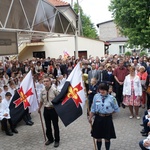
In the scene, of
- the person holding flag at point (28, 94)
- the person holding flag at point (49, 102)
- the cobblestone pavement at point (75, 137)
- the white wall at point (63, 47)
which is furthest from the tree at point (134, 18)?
the person holding flag at point (49, 102)

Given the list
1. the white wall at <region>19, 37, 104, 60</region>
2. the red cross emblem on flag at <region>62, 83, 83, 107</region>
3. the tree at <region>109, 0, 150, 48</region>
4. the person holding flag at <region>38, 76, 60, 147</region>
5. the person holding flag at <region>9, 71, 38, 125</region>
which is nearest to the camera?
the red cross emblem on flag at <region>62, 83, 83, 107</region>

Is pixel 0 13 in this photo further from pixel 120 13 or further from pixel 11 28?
pixel 120 13

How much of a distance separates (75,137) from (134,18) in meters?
15.0

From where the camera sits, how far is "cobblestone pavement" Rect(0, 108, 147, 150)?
20.9 feet

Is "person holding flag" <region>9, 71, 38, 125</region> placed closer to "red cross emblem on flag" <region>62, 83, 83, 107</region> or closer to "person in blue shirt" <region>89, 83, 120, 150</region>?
"red cross emblem on flag" <region>62, 83, 83, 107</region>

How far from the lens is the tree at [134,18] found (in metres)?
18.7

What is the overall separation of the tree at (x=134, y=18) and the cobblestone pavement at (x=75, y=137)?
12.1m

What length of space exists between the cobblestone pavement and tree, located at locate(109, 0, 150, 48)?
39.6 ft

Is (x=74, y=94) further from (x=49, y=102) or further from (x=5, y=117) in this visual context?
(x=5, y=117)

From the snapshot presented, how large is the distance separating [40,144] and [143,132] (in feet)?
9.35

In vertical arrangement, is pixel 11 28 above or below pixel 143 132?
above

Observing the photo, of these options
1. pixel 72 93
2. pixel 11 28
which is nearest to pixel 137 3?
pixel 11 28

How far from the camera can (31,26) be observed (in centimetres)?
1046

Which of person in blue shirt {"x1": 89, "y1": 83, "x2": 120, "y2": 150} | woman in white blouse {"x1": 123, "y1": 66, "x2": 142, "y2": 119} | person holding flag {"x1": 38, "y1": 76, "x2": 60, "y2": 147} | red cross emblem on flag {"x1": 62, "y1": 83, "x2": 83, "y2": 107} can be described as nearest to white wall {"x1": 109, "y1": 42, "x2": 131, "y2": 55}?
woman in white blouse {"x1": 123, "y1": 66, "x2": 142, "y2": 119}
